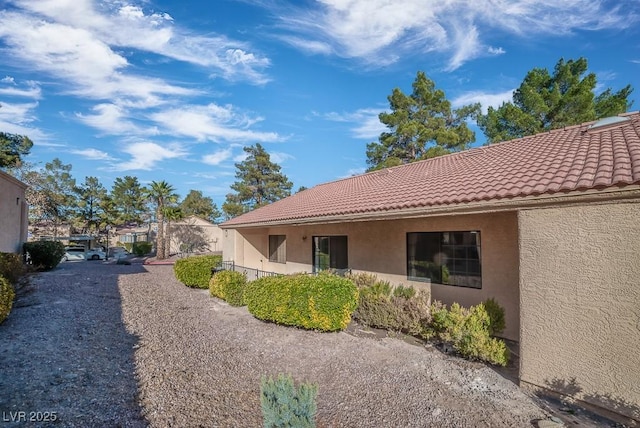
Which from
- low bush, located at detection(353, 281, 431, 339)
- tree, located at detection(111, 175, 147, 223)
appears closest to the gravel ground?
low bush, located at detection(353, 281, 431, 339)

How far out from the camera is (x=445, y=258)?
8719 mm

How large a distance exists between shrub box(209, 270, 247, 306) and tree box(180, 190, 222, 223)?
53962 mm

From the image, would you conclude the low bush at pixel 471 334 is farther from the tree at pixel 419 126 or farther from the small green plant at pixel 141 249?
the small green plant at pixel 141 249

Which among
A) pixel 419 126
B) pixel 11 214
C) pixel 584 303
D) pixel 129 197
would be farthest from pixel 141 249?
pixel 584 303

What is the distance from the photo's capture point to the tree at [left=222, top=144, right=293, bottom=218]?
164 ft

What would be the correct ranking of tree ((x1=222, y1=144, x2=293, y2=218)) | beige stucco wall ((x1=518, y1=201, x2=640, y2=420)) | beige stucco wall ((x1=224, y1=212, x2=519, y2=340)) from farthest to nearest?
tree ((x1=222, y1=144, x2=293, y2=218)) < beige stucco wall ((x1=224, y1=212, x2=519, y2=340)) < beige stucco wall ((x1=518, y1=201, x2=640, y2=420))

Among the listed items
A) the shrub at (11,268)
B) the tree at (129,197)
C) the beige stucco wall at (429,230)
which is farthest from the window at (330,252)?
the tree at (129,197)

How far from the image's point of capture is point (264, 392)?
3.28 metres

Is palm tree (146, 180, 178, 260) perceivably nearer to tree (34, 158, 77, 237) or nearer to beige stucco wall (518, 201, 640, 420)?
tree (34, 158, 77, 237)

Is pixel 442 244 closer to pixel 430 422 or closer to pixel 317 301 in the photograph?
pixel 317 301

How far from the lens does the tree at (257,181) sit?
50000 millimetres

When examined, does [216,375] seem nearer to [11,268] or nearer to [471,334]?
[471,334]

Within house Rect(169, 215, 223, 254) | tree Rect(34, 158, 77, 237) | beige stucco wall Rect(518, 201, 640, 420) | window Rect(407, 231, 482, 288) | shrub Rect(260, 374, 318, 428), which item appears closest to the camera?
shrub Rect(260, 374, 318, 428)

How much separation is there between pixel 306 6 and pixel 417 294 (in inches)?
457
